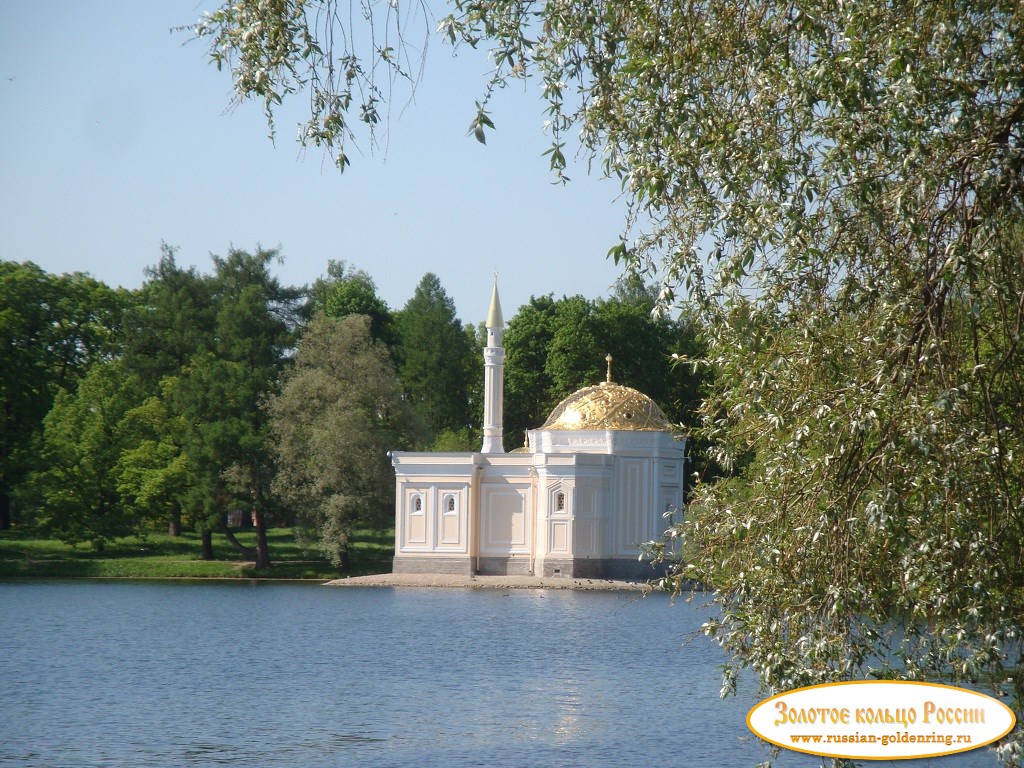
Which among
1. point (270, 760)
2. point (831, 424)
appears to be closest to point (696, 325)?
point (831, 424)

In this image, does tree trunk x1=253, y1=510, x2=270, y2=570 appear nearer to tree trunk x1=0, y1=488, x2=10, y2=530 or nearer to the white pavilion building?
the white pavilion building

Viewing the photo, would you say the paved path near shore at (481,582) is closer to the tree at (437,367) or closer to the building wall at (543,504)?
the building wall at (543,504)

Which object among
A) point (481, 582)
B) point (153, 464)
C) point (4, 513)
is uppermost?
point (153, 464)

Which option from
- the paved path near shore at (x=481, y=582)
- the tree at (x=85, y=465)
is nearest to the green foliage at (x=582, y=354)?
the paved path near shore at (x=481, y=582)

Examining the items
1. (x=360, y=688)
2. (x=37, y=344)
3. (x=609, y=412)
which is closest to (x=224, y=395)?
(x=37, y=344)

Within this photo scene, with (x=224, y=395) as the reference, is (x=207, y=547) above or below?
below

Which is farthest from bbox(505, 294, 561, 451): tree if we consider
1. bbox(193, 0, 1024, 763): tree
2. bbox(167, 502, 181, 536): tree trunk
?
bbox(193, 0, 1024, 763): tree

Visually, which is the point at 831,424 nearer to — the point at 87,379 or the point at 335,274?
the point at 87,379

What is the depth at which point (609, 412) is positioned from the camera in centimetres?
4169

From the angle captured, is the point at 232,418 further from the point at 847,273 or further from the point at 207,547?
the point at 847,273

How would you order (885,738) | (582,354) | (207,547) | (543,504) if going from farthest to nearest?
(582,354) < (207,547) < (543,504) < (885,738)

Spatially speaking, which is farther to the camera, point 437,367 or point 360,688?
point 437,367

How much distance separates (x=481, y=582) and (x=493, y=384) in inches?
268

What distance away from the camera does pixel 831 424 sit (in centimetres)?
590
